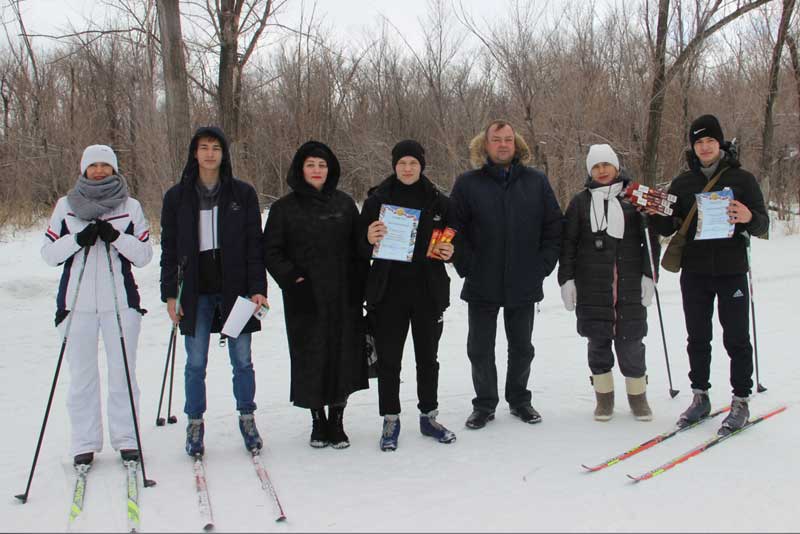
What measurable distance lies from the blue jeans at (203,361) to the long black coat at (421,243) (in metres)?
0.87

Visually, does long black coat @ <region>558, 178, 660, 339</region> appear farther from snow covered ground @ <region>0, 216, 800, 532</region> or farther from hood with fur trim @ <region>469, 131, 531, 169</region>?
snow covered ground @ <region>0, 216, 800, 532</region>

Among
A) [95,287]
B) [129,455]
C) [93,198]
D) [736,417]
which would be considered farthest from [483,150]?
[129,455]

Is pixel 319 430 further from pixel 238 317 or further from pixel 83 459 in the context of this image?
pixel 83 459

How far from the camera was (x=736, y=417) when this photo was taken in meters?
4.28

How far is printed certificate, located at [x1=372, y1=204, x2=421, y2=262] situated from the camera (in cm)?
412

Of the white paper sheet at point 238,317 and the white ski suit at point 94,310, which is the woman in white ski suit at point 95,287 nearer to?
the white ski suit at point 94,310

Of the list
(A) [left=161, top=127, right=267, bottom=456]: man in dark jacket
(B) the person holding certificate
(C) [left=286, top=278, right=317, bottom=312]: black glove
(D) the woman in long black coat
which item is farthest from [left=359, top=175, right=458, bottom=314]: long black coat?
(A) [left=161, top=127, right=267, bottom=456]: man in dark jacket

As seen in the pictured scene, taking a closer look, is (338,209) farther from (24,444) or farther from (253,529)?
(24,444)

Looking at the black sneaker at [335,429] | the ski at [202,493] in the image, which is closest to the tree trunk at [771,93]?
the black sneaker at [335,429]

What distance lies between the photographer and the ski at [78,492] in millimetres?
3259

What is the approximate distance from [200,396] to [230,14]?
7.23 metres

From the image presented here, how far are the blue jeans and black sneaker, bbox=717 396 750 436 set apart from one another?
305 centimetres

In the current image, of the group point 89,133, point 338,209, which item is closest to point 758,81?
point 338,209

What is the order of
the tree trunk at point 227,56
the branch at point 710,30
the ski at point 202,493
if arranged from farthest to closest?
the branch at point 710,30 → the tree trunk at point 227,56 → the ski at point 202,493
